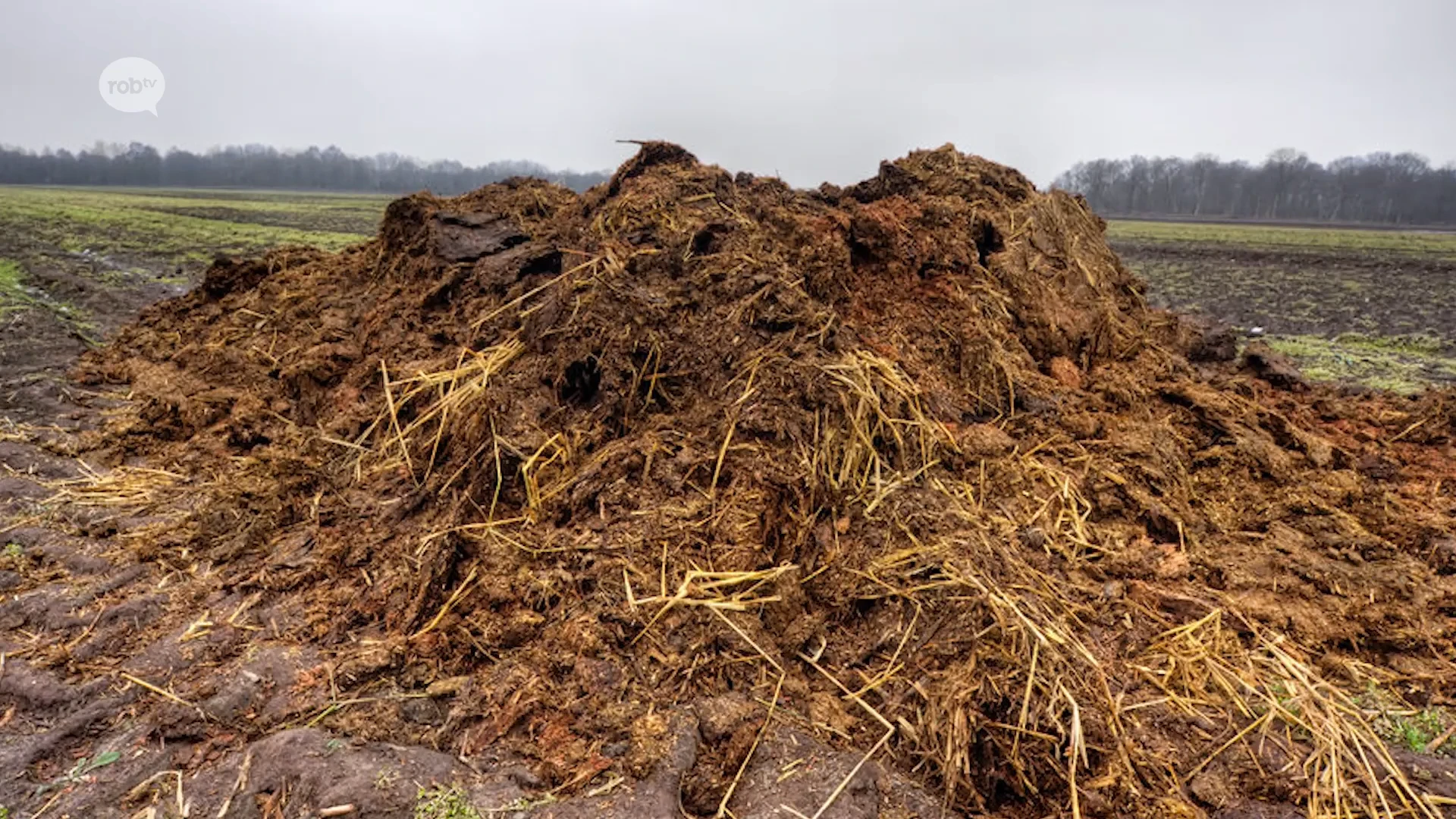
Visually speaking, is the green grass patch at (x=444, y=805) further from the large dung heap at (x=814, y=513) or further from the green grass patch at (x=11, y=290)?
the green grass patch at (x=11, y=290)

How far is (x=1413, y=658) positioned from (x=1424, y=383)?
20.8 ft

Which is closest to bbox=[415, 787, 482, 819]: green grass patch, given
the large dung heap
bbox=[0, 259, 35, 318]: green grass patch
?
the large dung heap

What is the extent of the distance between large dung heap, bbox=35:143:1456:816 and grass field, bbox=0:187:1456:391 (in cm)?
472

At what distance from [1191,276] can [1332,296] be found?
13.7ft

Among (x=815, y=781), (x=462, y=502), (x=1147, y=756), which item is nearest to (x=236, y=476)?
(x=462, y=502)

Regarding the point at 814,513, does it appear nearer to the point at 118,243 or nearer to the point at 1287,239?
the point at 118,243

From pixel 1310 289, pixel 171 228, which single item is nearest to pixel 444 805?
pixel 1310 289

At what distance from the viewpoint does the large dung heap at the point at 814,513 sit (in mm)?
2740

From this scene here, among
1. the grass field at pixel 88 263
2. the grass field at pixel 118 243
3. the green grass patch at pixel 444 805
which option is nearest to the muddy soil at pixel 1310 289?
the green grass patch at pixel 444 805

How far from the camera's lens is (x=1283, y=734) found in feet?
9.11

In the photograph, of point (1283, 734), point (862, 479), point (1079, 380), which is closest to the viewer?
point (1283, 734)

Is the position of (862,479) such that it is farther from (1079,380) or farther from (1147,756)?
(1079,380)

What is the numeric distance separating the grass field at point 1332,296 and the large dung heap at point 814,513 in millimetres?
3839

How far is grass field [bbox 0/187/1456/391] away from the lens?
9.46 meters
